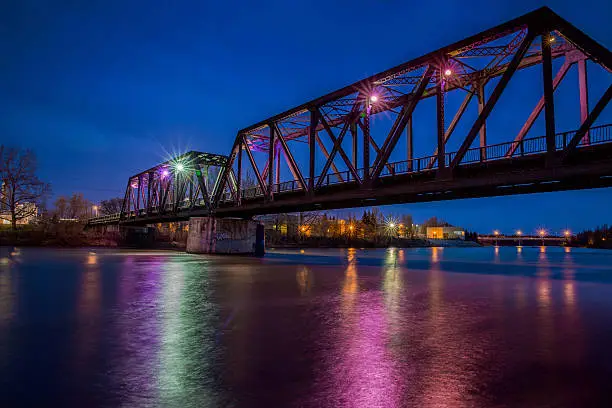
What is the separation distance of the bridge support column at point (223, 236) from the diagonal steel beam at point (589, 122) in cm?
3798

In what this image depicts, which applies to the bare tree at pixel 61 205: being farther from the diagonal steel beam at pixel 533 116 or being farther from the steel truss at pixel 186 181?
the diagonal steel beam at pixel 533 116

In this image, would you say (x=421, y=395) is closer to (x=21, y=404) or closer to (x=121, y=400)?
(x=121, y=400)

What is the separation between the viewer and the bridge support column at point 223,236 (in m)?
49.8

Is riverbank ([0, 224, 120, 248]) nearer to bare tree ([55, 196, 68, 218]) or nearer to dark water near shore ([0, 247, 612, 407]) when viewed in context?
dark water near shore ([0, 247, 612, 407])

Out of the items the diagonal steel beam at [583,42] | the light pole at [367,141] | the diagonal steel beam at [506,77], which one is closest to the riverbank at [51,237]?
the light pole at [367,141]

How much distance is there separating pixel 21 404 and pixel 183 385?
6.81ft

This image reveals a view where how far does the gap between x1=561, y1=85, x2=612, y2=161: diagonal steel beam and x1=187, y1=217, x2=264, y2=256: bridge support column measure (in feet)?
125

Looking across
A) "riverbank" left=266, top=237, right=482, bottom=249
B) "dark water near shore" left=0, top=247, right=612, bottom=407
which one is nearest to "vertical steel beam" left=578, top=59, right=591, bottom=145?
"dark water near shore" left=0, top=247, right=612, bottom=407

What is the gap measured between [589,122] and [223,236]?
39.9 m

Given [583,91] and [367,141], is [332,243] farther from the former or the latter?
[583,91]

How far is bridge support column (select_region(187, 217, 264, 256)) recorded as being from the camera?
163 feet

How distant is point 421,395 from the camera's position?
18.9 feet

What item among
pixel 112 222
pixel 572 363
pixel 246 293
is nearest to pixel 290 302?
pixel 246 293

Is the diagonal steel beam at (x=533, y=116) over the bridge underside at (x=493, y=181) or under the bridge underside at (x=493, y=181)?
over
